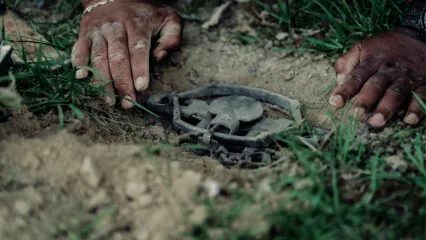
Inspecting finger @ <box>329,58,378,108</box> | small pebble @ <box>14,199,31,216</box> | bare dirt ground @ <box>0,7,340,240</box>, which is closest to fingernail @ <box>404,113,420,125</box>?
finger @ <box>329,58,378,108</box>

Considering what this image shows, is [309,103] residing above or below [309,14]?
below

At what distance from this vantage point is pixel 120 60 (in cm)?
250

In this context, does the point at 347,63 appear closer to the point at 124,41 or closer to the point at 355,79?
the point at 355,79

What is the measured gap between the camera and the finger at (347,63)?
2.53 m

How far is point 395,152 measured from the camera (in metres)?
2.00

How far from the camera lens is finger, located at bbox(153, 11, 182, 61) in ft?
8.91

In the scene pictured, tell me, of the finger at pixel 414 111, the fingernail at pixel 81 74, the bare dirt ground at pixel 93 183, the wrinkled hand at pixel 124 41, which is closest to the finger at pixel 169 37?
the wrinkled hand at pixel 124 41

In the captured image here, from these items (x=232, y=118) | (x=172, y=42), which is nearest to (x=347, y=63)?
(x=232, y=118)

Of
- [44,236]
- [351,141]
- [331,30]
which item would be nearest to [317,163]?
[351,141]

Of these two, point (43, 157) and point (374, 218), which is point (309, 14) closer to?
point (374, 218)

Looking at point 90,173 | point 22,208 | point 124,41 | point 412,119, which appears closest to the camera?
point 22,208

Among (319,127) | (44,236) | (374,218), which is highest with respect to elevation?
(44,236)

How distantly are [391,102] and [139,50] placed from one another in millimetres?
1329

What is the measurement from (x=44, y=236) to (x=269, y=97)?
149cm
